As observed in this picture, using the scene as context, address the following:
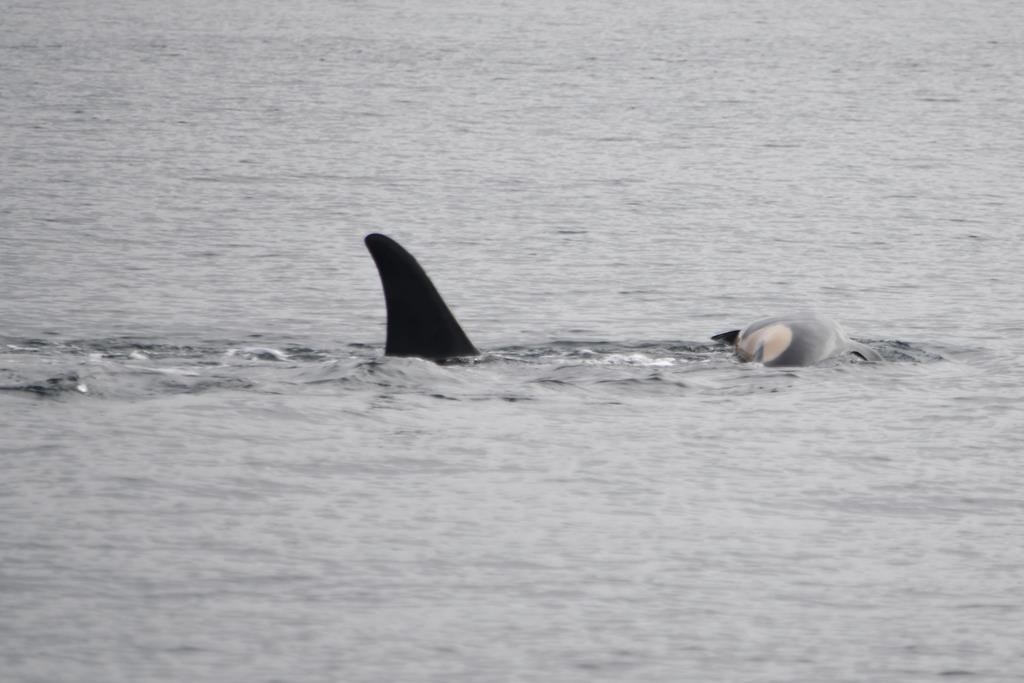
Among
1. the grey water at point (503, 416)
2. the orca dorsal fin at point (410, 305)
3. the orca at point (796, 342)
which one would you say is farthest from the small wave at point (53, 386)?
the orca at point (796, 342)

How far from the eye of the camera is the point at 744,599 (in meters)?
10.2

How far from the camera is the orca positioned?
15.9 meters

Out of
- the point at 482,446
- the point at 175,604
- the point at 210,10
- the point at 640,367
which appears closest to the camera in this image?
the point at 175,604

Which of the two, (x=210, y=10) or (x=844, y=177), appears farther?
(x=210, y=10)

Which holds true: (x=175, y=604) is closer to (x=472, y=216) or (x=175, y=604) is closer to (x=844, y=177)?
(x=472, y=216)

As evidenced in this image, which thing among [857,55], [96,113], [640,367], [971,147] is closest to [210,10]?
[857,55]

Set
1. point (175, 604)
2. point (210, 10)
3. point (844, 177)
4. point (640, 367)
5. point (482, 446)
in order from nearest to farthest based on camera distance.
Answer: point (175, 604), point (482, 446), point (640, 367), point (844, 177), point (210, 10)

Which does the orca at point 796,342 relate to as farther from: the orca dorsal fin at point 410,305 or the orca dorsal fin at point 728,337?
the orca dorsal fin at point 410,305

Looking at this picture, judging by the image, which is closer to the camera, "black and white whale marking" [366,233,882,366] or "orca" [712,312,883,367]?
"black and white whale marking" [366,233,882,366]

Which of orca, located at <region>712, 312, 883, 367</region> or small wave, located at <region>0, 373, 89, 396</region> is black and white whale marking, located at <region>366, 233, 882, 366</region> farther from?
small wave, located at <region>0, 373, 89, 396</region>

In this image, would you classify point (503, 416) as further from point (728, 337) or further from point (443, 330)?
point (728, 337)

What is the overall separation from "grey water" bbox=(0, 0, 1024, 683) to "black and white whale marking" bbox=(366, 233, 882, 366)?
0.19 m

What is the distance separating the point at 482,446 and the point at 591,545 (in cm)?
230

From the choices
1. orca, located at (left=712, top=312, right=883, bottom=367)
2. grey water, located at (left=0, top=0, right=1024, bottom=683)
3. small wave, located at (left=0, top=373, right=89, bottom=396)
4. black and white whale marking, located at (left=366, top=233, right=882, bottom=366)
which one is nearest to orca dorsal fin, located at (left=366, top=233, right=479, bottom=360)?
black and white whale marking, located at (left=366, top=233, right=882, bottom=366)
